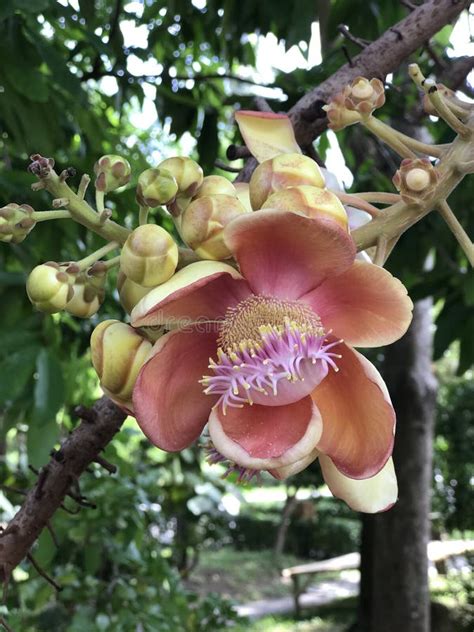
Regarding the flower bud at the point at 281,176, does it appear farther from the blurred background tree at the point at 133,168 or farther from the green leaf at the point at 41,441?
the green leaf at the point at 41,441

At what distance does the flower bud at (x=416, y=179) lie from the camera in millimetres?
692

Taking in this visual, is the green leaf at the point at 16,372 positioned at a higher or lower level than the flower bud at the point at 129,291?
lower

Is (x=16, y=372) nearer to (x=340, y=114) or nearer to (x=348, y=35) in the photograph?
(x=348, y=35)

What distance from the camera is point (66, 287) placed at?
2.24 ft

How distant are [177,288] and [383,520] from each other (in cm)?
396

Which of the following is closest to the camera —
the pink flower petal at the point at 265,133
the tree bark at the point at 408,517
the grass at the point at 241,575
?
the pink flower petal at the point at 265,133

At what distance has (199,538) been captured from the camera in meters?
7.47

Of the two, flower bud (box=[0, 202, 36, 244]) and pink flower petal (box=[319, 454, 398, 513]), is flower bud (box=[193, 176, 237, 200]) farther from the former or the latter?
pink flower petal (box=[319, 454, 398, 513])

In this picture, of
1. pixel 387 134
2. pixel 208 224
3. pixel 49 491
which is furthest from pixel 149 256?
pixel 49 491

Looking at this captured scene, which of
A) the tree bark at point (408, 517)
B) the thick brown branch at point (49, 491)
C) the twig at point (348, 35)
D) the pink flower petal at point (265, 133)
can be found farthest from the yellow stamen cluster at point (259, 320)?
Result: the tree bark at point (408, 517)

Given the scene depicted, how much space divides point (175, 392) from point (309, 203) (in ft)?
0.74

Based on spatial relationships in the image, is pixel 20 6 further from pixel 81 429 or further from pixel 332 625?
pixel 332 625

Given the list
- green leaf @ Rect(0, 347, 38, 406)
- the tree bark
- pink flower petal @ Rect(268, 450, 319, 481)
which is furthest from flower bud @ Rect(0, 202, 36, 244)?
the tree bark

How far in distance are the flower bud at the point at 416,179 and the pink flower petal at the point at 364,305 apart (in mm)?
76
